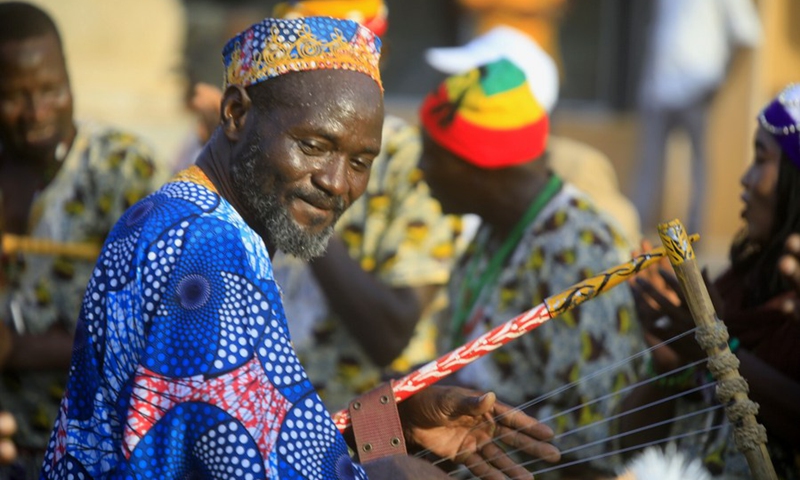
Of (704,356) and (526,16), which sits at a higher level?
(526,16)

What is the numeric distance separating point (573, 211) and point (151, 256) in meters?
2.20

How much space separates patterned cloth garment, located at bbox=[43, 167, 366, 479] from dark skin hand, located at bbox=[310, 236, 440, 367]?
2.06 meters

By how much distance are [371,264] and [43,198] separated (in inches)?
50.0

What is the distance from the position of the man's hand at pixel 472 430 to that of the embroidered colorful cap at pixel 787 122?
1428 millimetres

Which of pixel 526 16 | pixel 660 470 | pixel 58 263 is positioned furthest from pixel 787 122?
pixel 526 16

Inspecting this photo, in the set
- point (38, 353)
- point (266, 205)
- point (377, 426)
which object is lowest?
point (38, 353)

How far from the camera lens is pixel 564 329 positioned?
4.08 m

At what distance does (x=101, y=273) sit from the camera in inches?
95.9

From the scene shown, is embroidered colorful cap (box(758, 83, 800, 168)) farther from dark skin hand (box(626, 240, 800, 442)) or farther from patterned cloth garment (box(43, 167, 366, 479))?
patterned cloth garment (box(43, 167, 366, 479))

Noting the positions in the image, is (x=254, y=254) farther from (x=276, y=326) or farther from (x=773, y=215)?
(x=773, y=215)

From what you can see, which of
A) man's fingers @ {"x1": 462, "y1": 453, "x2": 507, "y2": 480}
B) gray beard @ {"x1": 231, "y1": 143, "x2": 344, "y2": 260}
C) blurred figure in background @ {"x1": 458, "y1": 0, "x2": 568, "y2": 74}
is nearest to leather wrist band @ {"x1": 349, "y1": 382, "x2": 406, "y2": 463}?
man's fingers @ {"x1": 462, "y1": 453, "x2": 507, "y2": 480}

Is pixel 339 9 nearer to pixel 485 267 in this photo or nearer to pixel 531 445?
pixel 485 267

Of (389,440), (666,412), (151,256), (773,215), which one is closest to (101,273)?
(151,256)

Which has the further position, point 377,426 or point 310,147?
point 377,426
